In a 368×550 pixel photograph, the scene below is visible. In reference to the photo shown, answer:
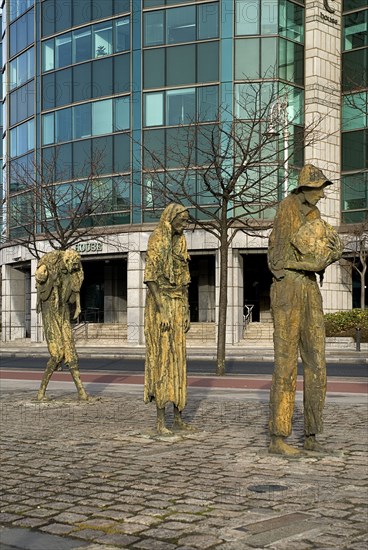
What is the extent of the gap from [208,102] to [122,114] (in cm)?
421

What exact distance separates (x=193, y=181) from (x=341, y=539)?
1242 inches

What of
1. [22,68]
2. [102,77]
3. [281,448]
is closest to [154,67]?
[102,77]

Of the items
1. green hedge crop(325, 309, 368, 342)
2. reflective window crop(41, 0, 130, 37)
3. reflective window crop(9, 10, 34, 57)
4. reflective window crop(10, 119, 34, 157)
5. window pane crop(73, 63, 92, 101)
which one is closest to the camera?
green hedge crop(325, 309, 368, 342)

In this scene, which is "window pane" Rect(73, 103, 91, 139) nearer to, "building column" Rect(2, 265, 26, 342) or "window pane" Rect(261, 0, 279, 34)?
"window pane" Rect(261, 0, 279, 34)

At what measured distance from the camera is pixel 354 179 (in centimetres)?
3922

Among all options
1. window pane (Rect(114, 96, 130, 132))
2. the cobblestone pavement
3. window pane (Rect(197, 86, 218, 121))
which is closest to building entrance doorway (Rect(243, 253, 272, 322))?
window pane (Rect(197, 86, 218, 121))

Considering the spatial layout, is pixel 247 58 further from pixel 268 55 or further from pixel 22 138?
pixel 22 138

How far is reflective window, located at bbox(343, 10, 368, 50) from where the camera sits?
39406 millimetres

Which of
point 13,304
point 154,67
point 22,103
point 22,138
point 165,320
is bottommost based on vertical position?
point 165,320

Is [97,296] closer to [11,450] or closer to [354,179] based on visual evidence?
[354,179]

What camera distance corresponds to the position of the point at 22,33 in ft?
150

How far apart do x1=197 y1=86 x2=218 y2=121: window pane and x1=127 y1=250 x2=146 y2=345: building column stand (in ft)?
21.3

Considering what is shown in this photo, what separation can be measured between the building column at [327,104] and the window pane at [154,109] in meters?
6.26

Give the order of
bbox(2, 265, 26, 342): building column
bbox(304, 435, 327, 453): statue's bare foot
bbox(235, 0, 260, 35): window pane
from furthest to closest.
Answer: bbox(2, 265, 26, 342): building column, bbox(235, 0, 260, 35): window pane, bbox(304, 435, 327, 453): statue's bare foot
